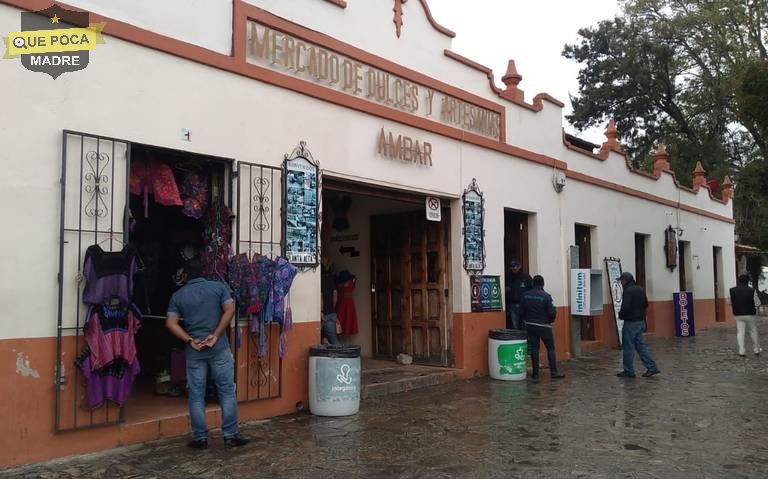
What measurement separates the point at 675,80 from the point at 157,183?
30677 millimetres

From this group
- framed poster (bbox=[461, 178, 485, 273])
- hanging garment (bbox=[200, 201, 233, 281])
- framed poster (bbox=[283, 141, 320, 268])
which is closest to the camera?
hanging garment (bbox=[200, 201, 233, 281])

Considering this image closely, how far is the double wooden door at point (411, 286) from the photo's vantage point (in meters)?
10.7

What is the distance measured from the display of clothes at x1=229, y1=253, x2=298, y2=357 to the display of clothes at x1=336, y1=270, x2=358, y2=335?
379cm

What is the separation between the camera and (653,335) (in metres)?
17.5

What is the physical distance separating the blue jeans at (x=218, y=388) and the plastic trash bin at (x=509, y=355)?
541 centimetres

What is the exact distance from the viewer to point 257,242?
7383 mm

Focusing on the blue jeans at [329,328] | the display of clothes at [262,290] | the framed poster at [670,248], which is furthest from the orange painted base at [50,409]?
the framed poster at [670,248]

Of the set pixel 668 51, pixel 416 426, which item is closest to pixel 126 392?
pixel 416 426

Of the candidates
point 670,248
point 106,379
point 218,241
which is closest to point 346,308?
point 218,241

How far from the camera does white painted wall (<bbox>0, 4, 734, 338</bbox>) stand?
5484 mm

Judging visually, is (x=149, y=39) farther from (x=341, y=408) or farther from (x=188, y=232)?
(x=341, y=408)

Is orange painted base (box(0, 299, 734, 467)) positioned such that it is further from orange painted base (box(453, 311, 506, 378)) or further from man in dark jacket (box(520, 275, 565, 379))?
man in dark jacket (box(520, 275, 565, 379))

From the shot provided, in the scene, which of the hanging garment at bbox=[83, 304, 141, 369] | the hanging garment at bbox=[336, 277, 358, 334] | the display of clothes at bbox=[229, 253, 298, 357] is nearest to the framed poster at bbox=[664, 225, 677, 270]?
the hanging garment at bbox=[336, 277, 358, 334]

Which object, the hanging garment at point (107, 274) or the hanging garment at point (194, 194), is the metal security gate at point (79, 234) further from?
the hanging garment at point (194, 194)
